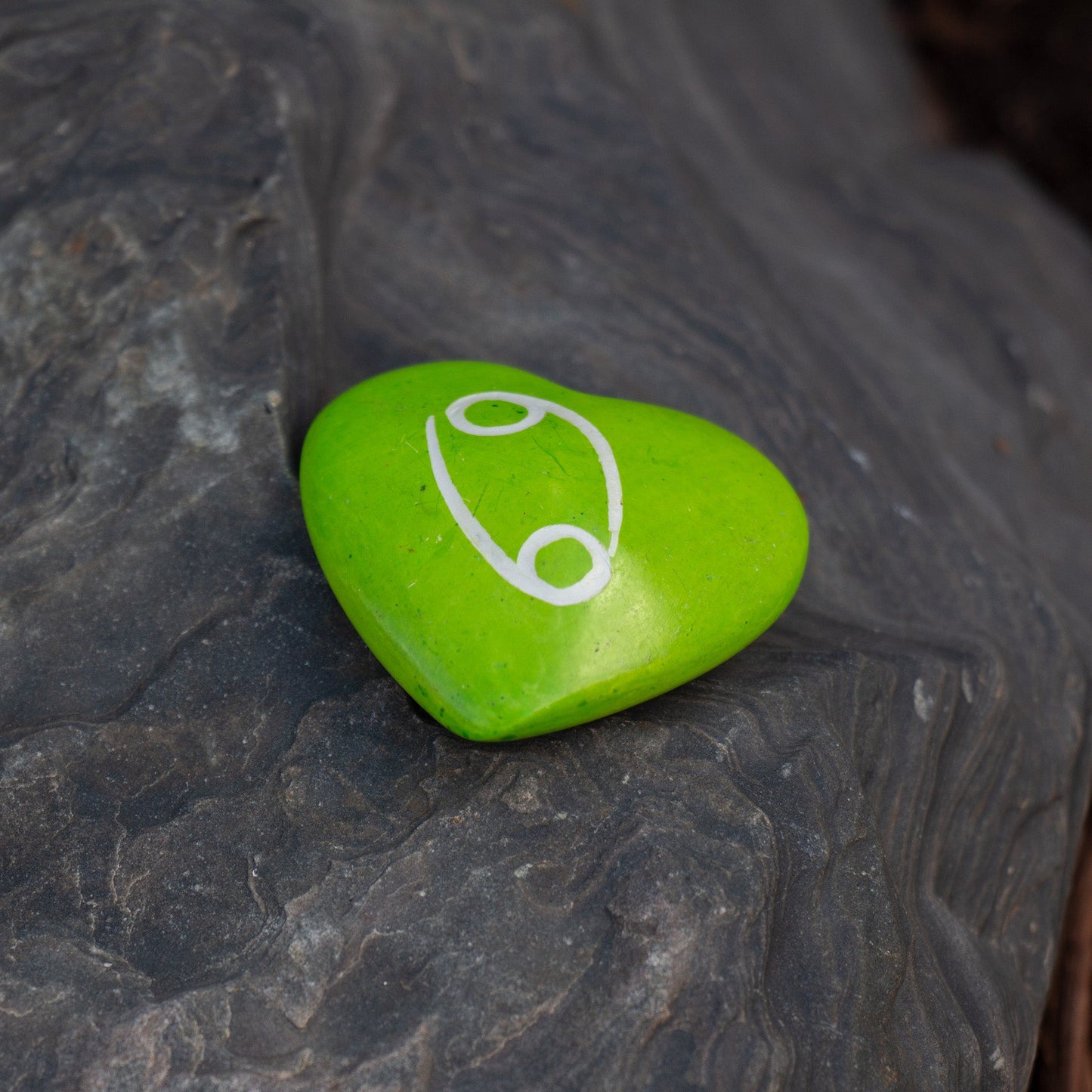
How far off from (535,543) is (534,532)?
0.7 inches

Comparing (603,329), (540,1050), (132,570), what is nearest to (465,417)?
(132,570)

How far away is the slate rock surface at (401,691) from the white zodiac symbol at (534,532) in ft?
0.76

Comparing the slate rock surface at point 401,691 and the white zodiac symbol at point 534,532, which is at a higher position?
the white zodiac symbol at point 534,532

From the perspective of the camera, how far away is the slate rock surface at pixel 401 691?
114 cm

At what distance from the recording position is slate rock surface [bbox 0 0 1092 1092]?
1137mm

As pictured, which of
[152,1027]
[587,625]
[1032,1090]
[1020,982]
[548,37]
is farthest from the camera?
[548,37]

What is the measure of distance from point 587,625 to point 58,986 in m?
0.73

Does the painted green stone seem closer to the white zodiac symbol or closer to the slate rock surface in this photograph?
the white zodiac symbol

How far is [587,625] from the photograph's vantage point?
1.22 metres

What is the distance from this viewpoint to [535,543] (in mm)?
1254

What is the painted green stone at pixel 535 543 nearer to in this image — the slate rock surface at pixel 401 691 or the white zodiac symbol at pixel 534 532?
the white zodiac symbol at pixel 534 532

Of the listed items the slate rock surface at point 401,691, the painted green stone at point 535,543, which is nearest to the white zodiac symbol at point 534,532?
the painted green stone at point 535,543

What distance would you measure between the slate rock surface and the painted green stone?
14 centimetres

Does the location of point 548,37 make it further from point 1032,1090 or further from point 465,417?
point 1032,1090
